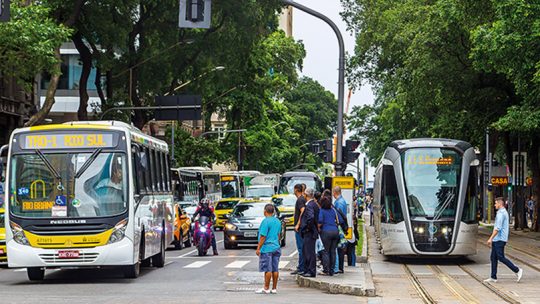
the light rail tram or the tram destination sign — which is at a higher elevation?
the tram destination sign

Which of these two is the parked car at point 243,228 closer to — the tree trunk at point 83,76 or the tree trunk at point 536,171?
the tree trunk at point 83,76

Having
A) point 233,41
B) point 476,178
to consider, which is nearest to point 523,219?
point 233,41

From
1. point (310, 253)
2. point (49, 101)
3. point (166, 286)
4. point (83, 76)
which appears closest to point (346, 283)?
point (310, 253)

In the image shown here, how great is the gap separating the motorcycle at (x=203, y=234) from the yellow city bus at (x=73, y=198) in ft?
29.2

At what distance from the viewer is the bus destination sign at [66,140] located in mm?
21422

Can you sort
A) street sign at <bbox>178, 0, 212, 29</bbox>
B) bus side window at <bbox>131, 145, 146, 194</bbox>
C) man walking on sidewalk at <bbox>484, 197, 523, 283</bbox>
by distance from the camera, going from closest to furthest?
street sign at <bbox>178, 0, 212, 29</bbox> → man walking on sidewalk at <bbox>484, 197, 523, 283</bbox> → bus side window at <bbox>131, 145, 146, 194</bbox>

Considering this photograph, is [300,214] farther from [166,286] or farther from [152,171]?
[152,171]

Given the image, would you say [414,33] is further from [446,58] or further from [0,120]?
[0,120]

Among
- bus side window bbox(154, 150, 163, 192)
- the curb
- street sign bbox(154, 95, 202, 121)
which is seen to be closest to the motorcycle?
bus side window bbox(154, 150, 163, 192)

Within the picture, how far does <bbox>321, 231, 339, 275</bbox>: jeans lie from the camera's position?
21.0 m

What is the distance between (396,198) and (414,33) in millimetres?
20351

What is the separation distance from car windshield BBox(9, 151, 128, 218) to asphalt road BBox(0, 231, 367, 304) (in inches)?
57.8

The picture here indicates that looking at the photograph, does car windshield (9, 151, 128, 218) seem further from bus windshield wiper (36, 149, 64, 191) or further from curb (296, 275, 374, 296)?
curb (296, 275, 374, 296)

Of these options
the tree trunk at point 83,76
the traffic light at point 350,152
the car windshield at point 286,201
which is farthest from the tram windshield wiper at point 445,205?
the car windshield at point 286,201
